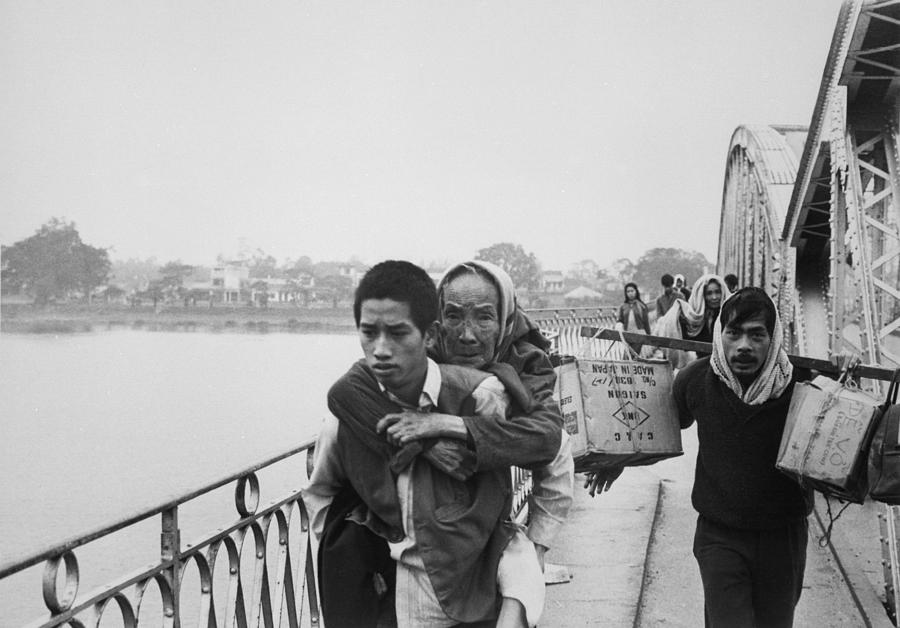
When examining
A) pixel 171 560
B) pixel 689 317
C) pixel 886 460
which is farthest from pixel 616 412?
pixel 689 317

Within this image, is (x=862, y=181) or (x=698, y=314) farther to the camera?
(x=698, y=314)

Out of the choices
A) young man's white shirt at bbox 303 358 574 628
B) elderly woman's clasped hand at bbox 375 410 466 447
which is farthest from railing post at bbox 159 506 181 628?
elderly woman's clasped hand at bbox 375 410 466 447

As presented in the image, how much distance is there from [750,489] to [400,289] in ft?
5.38

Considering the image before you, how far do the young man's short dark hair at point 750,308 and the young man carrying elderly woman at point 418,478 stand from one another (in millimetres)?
1156

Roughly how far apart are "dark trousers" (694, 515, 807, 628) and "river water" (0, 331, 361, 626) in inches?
585

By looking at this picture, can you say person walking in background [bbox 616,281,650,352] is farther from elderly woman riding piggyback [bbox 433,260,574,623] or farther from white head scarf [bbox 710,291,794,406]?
elderly woman riding piggyback [bbox 433,260,574,623]

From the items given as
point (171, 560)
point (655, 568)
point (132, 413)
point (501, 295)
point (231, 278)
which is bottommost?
point (132, 413)

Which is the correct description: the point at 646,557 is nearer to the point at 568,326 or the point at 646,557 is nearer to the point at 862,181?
the point at 862,181

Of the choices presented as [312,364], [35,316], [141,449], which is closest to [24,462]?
[141,449]

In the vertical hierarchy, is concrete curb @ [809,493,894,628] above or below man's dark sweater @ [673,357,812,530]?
below

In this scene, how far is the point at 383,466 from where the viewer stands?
190cm

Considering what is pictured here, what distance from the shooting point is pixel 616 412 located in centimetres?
314

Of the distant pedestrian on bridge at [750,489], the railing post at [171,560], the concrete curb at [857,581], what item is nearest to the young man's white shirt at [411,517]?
the railing post at [171,560]

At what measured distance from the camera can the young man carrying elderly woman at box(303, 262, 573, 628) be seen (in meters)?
1.87
